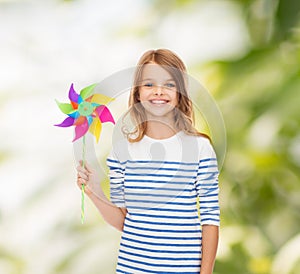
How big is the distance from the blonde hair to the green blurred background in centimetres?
46

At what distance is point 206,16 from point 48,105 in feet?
1.84

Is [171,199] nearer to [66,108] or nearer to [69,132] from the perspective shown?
[66,108]

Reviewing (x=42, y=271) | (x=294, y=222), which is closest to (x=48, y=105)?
(x=42, y=271)

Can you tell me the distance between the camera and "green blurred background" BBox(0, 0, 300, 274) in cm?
192

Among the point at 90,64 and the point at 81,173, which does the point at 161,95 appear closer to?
the point at 81,173

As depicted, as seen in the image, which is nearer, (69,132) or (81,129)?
(81,129)

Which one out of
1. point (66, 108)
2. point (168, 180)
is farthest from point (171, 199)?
point (66, 108)

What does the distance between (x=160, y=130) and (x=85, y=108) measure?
15cm

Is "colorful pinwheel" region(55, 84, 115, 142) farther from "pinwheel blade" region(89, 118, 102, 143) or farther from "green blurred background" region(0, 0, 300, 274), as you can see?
"green blurred background" region(0, 0, 300, 274)

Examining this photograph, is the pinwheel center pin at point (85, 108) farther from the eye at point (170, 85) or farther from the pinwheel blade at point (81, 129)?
the eye at point (170, 85)

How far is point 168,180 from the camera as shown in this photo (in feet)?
4.21

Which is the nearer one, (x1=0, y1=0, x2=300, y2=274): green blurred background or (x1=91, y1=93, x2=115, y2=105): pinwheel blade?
(x1=91, y1=93, x2=115, y2=105): pinwheel blade

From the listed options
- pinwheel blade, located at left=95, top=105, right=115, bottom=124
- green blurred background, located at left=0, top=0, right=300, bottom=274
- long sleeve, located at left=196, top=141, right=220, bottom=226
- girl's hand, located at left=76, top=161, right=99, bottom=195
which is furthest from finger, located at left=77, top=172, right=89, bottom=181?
green blurred background, located at left=0, top=0, right=300, bottom=274

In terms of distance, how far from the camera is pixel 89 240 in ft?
6.92
